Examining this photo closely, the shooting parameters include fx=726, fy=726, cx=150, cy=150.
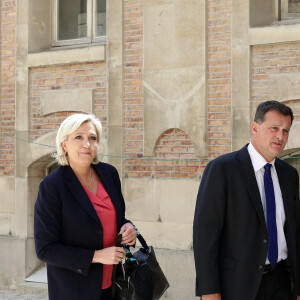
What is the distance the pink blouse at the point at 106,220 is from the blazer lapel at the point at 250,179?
32.7 inches

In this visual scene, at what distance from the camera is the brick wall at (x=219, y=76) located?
28.1 ft

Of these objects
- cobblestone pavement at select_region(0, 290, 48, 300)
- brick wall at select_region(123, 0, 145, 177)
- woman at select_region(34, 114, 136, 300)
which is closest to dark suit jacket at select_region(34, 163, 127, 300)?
woman at select_region(34, 114, 136, 300)

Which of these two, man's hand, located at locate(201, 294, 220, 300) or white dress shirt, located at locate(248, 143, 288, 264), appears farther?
white dress shirt, located at locate(248, 143, 288, 264)

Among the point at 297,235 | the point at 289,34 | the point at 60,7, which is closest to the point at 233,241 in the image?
the point at 297,235

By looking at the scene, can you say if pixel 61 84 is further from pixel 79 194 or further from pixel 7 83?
pixel 79 194

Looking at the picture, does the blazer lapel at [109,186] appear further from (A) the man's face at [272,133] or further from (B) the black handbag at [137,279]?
(A) the man's face at [272,133]

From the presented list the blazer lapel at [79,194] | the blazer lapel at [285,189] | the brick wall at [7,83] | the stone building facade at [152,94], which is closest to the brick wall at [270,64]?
the stone building facade at [152,94]

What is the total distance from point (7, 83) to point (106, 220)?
6.78 metres

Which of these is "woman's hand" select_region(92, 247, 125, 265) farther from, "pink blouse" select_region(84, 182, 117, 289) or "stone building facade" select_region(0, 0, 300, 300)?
"stone building facade" select_region(0, 0, 300, 300)

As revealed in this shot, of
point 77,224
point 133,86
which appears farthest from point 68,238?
point 133,86

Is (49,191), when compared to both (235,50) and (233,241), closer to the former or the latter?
(233,241)

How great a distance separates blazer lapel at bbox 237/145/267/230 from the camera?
14.3ft

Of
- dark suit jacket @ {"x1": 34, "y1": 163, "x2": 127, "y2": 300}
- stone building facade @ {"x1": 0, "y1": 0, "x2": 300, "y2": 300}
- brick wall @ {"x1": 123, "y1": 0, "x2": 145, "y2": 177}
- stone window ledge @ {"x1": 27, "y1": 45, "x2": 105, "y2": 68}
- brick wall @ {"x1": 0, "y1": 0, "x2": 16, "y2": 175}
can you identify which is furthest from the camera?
brick wall @ {"x1": 0, "y1": 0, "x2": 16, "y2": 175}

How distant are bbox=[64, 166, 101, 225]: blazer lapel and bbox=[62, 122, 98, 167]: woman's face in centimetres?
10
